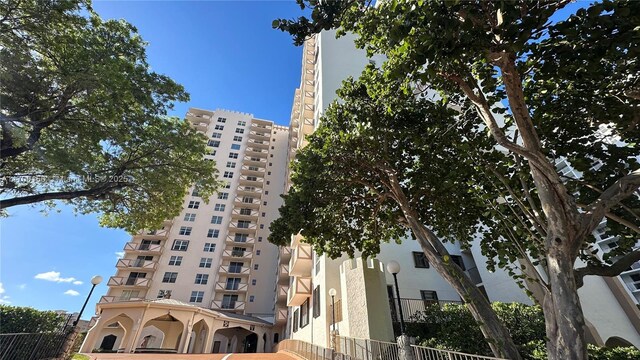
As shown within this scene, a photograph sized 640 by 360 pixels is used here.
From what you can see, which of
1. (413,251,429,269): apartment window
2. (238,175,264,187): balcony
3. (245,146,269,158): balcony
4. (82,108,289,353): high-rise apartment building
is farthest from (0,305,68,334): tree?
(245,146,269,158): balcony

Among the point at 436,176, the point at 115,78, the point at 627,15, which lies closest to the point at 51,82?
the point at 115,78

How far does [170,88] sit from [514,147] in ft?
42.0

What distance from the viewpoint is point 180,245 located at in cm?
3753

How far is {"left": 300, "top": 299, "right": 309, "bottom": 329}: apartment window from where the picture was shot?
18.2 meters

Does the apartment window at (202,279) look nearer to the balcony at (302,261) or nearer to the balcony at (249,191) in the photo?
the balcony at (249,191)

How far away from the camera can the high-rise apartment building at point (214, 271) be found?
3009 cm

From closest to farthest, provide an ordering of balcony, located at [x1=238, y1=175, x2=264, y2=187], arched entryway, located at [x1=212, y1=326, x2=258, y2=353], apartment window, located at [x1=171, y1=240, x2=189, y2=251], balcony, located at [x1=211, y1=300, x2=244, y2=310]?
balcony, located at [x1=211, y1=300, x2=244, y2=310] → arched entryway, located at [x1=212, y1=326, x2=258, y2=353] → apartment window, located at [x1=171, y1=240, x2=189, y2=251] → balcony, located at [x1=238, y1=175, x2=264, y2=187]

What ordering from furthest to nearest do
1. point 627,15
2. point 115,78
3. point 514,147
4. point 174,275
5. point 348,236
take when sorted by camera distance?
point 174,275 → point 348,236 → point 115,78 → point 514,147 → point 627,15

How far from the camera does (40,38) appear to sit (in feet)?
26.9

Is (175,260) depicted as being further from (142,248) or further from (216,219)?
(216,219)

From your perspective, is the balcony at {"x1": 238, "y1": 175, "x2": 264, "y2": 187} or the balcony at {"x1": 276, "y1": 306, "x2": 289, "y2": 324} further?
the balcony at {"x1": 238, "y1": 175, "x2": 264, "y2": 187}

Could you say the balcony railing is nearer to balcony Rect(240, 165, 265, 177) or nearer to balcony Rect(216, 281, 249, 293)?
balcony Rect(216, 281, 249, 293)

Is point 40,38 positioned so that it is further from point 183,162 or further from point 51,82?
point 183,162

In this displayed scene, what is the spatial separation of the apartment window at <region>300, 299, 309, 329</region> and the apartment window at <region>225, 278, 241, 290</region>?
1897 cm
